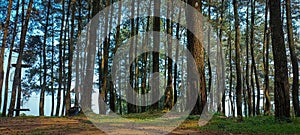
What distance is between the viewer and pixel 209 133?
7.41 m

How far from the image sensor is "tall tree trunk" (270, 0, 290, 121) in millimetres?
8945

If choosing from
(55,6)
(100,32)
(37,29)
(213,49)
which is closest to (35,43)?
(37,29)

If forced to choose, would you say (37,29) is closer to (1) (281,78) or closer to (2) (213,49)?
(2) (213,49)

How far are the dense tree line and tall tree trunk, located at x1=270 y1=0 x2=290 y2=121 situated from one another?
27 mm

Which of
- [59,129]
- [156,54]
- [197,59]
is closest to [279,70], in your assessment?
[197,59]

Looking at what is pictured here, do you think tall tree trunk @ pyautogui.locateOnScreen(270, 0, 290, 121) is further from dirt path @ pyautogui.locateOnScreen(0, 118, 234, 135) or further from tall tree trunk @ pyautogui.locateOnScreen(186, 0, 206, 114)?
tall tree trunk @ pyautogui.locateOnScreen(186, 0, 206, 114)

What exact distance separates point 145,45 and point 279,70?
16500 millimetres

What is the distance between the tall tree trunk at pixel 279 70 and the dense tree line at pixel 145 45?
0.09 ft

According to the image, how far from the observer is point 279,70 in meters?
9.27

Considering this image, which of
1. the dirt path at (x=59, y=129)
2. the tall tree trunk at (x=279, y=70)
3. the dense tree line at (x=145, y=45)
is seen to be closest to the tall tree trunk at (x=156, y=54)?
the dense tree line at (x=145, y=45)

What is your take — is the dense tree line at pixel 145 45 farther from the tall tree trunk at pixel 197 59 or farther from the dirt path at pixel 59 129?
the dirt path at pixel 59 129

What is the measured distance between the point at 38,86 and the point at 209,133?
22273 millimetres

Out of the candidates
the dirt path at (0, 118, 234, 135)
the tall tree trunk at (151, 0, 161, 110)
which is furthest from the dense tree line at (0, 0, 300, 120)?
the dirt path at (0, 118, 234, 135)

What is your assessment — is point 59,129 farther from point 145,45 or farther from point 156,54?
point 145,45
